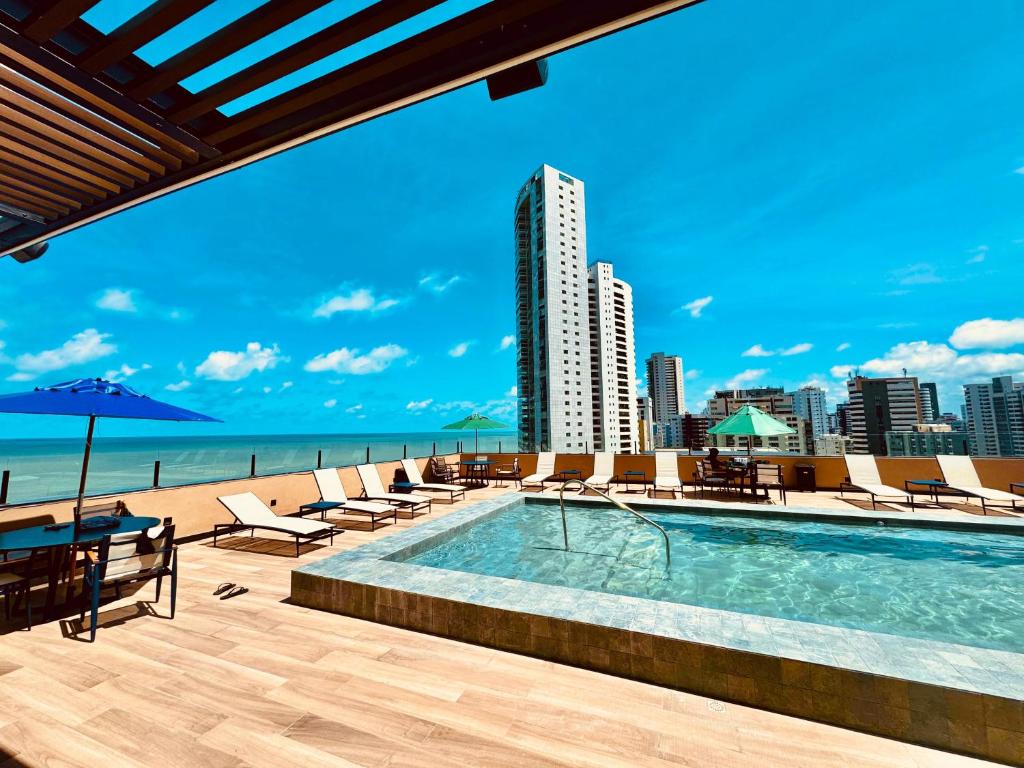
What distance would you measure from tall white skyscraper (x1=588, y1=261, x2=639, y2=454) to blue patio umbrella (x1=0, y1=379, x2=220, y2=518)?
6637 centimetres

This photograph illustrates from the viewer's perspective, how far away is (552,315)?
194 feet

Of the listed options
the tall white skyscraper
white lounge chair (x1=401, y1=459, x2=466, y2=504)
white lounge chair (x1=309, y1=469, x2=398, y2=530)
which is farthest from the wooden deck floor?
the tall white skyscraper

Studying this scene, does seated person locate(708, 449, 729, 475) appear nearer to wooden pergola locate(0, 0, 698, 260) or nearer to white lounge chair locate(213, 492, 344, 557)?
white lounge chair locate(213, 492, 344, 557)

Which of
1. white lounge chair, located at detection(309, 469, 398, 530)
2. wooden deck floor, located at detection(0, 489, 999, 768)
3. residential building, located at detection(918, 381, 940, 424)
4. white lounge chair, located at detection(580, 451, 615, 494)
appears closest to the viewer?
wooden deck floor, located at detection(0, 489, 999, 768)

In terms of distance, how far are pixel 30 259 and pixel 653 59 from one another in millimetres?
28706

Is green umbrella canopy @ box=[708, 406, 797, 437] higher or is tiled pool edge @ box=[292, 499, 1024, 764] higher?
green umbrella canopy @ box=[708, 406, 797, 437]

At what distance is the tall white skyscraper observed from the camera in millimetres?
69188

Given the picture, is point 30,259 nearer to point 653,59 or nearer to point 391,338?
point 653,59

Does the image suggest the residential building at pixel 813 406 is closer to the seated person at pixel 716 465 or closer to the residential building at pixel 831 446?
the residential building at pixel 831 446

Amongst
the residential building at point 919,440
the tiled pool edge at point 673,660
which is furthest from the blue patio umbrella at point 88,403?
the residential building at point 919,440

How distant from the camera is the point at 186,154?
2129 mm

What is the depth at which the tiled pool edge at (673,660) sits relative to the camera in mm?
2041

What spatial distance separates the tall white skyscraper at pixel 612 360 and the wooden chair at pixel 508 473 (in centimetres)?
5803

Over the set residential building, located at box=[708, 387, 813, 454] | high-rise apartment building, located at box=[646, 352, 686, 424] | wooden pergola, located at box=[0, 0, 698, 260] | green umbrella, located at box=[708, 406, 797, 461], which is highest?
high-rise apartment building, located at box=[646, 352, 686, 424]
